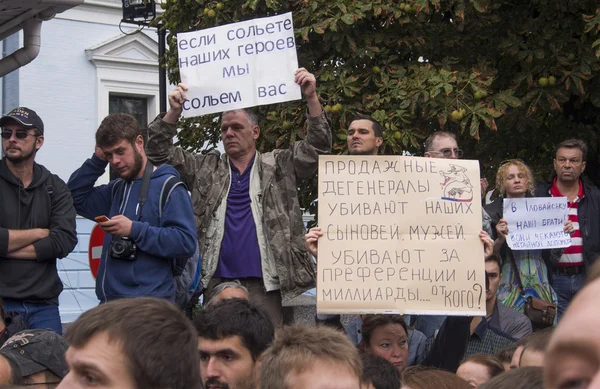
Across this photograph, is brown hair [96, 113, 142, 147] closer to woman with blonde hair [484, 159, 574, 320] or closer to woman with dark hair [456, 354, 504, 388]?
woman with dark hair [456, 354, 504, 388]

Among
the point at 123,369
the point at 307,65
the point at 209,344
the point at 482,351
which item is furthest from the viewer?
the point at 307,65

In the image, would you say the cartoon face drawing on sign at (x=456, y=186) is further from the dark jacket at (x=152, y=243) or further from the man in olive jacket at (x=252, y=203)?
the dark jacket at (x=152, y=243)

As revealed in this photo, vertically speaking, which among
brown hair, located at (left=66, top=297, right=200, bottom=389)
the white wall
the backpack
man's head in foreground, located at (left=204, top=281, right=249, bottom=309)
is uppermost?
the white wall

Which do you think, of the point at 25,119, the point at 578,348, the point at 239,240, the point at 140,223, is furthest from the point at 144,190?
the point at 578,348

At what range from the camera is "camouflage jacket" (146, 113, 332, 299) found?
5727 mm

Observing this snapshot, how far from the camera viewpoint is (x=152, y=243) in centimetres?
530

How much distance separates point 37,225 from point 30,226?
0.14ft

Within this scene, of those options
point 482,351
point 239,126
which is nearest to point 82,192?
point 239,126

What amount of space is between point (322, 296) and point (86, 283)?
13.0 m

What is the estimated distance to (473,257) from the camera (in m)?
5.45

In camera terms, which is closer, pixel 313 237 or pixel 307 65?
pixel 313 237

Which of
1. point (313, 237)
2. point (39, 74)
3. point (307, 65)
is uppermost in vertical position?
point (39, 74)

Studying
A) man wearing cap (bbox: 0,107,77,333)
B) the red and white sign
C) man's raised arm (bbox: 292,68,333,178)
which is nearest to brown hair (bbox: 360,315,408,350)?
man's raised arm (bbox: 292,68,333,178)

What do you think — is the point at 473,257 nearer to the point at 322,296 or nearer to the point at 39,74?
the point at 322,296
